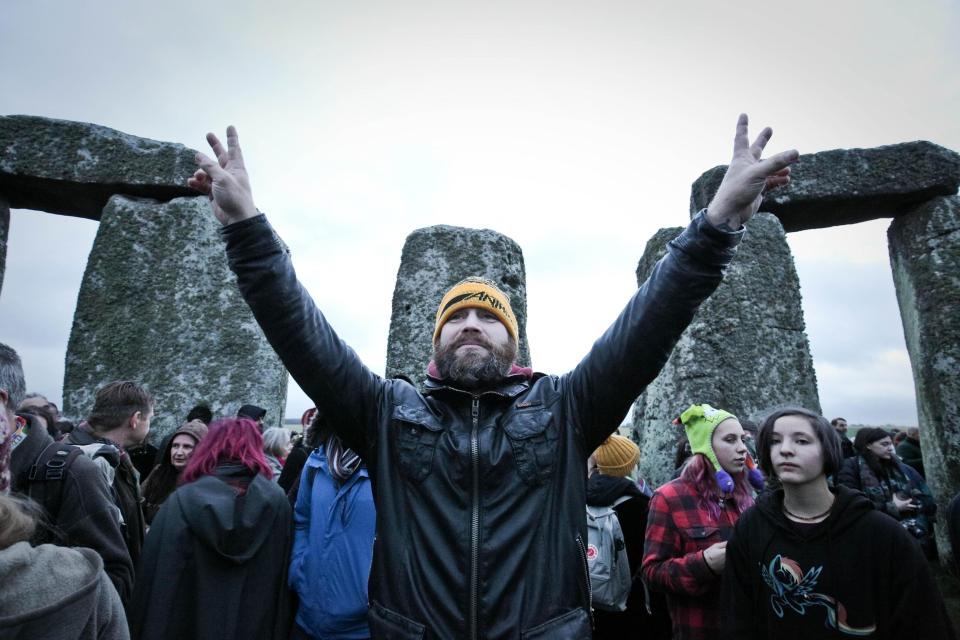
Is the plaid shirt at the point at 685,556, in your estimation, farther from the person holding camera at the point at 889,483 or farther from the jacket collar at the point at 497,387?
the person holding camera at the point at 889,483

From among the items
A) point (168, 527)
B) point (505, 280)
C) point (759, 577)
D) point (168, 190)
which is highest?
point (168, 190)

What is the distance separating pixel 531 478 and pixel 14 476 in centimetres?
171

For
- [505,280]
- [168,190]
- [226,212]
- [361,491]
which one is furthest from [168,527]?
[168,190]

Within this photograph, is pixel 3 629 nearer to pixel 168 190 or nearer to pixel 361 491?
pixel 361 491

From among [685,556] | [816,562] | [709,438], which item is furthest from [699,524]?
[816,562]

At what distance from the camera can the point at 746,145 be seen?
1.48 m

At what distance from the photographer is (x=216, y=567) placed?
2.14 meters

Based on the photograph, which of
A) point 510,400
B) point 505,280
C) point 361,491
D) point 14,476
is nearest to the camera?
point 510,400

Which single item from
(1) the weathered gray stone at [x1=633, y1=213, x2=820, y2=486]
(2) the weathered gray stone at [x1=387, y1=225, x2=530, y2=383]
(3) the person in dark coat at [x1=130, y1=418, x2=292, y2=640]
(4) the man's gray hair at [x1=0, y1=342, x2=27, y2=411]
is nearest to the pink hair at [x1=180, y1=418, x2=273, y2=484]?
(3) the person in dark coat at [x1=130, y1=418, x2=292, y2=640]

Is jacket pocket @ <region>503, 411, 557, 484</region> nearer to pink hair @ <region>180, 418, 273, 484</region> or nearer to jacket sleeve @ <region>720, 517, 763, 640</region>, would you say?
jacket sleeve @ <region>720, 517, 763, 640</region>

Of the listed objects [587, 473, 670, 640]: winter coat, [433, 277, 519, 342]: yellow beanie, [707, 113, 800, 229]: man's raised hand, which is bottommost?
[587, 473, 670, 640]: winter coat

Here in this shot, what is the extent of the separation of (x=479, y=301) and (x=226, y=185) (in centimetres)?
76

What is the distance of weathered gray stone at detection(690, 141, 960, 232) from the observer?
4793 millimetres

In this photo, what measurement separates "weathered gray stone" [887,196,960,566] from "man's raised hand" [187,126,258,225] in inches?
206
